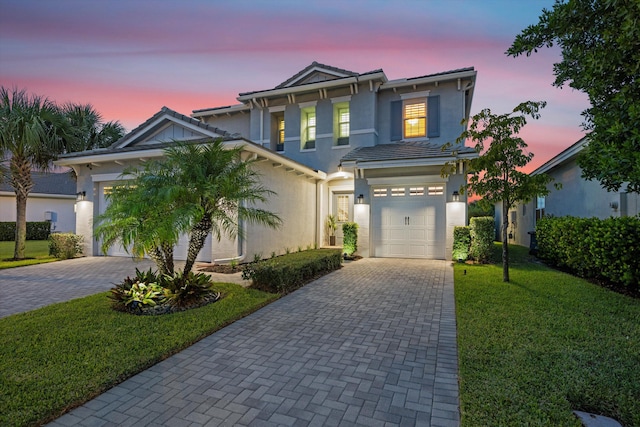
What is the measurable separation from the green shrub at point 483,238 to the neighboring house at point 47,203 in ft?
78.4

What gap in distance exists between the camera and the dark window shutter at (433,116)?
13749mm

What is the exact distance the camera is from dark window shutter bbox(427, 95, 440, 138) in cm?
1375

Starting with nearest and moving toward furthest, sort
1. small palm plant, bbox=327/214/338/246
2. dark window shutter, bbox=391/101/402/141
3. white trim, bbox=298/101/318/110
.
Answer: dark window shutter, bbox=391/101/402/141 → white trim, bbox=298/101/318/110 → small palm plant, bbox=327/214/338/246

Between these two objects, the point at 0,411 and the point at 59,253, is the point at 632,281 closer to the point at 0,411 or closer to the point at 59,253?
the point at 0,411

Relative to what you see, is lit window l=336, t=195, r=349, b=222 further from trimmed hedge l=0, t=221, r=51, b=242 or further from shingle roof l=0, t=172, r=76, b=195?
shingle roof l=0, t=172, r=76, b=195

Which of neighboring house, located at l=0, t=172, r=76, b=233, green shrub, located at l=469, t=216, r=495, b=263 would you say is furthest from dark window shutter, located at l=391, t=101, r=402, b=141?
neighboring house, located at l=0, t=172, r=76, b=233

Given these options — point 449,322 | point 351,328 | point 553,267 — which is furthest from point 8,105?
point 553,267

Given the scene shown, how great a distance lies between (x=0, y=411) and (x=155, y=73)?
544 inches

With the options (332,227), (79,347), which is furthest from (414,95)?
(79,347)

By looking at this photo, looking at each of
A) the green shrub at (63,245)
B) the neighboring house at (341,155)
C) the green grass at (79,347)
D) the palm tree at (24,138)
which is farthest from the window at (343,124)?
the green shrub at (63,245)

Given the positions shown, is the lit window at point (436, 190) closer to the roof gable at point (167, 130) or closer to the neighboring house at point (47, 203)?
the roof gable at point (167, 130)

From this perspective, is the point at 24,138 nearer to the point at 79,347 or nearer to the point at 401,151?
the point at 79,347

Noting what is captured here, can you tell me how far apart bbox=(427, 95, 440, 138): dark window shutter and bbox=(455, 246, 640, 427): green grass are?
8.59 metres

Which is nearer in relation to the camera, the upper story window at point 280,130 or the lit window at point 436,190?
the lit window at point 436,190
